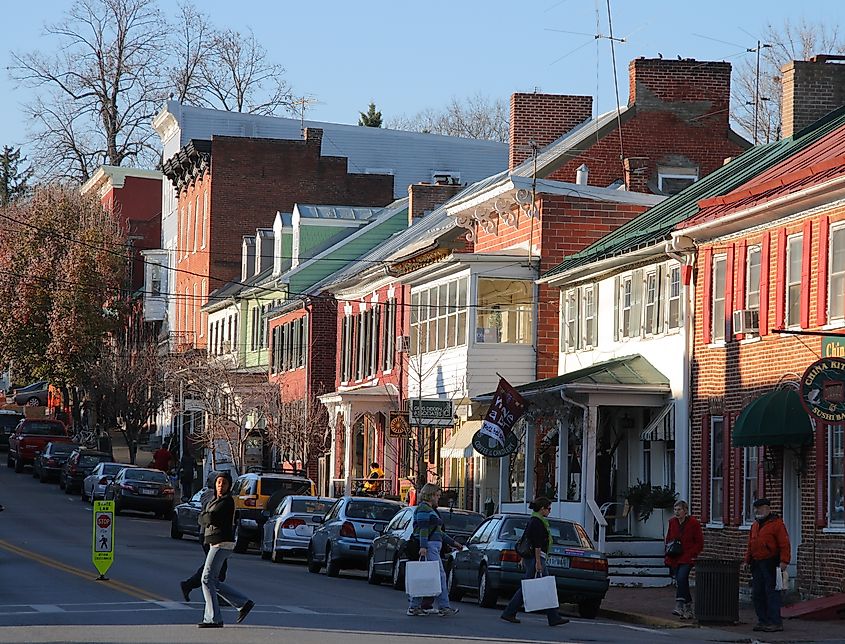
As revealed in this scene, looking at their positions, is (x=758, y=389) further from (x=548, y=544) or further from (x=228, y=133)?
(x=228, y=133)

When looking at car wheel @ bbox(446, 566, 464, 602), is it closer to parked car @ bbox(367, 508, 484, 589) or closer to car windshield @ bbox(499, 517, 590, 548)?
parked car @ bbox(367, 508, 484, 589)

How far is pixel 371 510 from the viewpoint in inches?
1190

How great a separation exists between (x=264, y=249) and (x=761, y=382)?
133 ft

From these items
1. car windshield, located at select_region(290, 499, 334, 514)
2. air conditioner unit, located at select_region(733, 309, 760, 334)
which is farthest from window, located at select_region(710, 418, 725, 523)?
car windshield, located at select_region(290, 499, 334, 514)

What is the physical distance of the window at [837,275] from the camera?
24719 millimetres

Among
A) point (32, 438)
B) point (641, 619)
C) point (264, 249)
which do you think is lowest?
point (641, 619)

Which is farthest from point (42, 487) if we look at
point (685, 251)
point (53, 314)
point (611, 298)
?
point (685, 251)

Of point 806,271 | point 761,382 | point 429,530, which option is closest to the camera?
point 429,530

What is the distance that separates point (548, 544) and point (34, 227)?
2153 inches

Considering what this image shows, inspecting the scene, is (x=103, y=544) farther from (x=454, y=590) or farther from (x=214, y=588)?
(x=214, y=588)

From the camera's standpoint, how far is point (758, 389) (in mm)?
27031

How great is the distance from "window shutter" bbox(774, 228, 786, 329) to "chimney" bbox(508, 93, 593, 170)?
17.6m

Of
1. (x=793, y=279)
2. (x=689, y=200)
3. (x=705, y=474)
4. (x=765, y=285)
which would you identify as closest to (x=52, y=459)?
(x=689, y=200)

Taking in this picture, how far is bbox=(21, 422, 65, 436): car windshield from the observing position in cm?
6431
